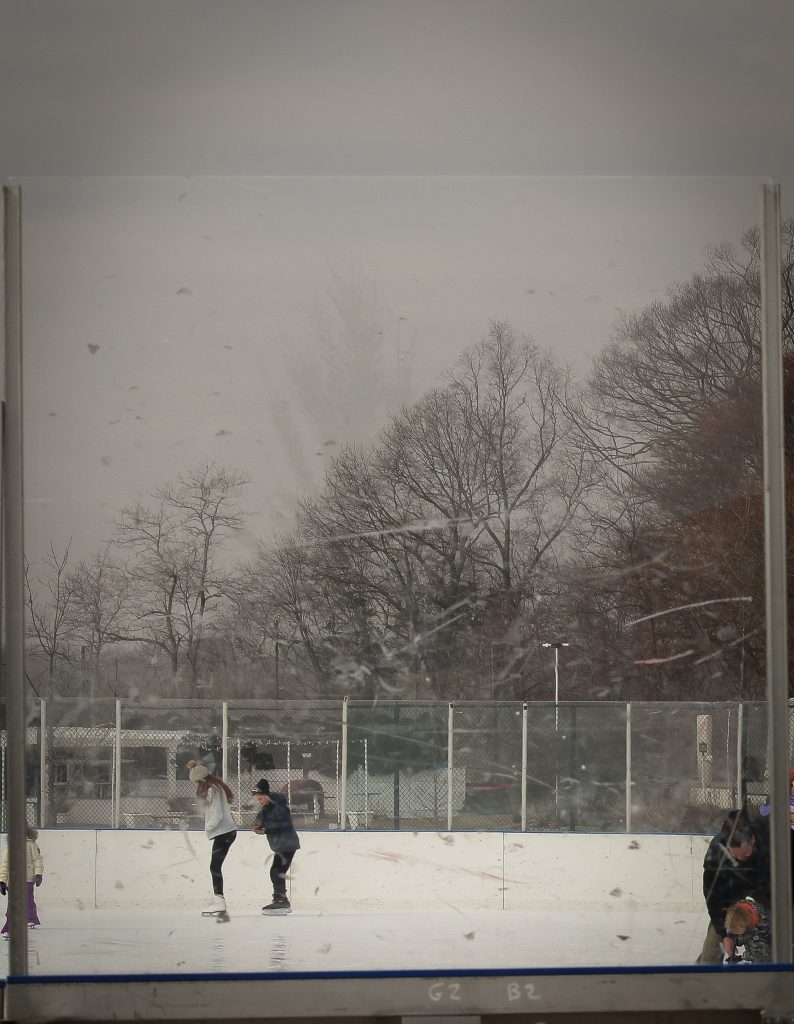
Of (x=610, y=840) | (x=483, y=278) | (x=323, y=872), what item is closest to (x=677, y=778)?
(x=610, y=840)

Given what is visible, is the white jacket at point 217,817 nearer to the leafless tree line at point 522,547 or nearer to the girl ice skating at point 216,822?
the girl ice skating at point 216,822

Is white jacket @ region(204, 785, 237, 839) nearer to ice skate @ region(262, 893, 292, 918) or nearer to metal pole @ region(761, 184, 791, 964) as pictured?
ice skate @ region(262, 893, 292, 918)

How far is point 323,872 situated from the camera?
269 cm

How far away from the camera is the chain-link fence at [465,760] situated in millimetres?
2703

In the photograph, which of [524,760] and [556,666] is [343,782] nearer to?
[524,760]

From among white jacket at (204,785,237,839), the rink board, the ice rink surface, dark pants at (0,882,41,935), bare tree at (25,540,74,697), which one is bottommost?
the rink board

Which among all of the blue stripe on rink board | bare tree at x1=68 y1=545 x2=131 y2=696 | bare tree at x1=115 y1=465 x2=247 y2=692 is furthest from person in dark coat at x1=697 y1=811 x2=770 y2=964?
bare tree at x1=68 y1=545 x2=131 y2=696

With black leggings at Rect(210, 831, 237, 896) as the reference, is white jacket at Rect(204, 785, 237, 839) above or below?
above

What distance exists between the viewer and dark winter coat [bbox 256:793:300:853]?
2.72 m

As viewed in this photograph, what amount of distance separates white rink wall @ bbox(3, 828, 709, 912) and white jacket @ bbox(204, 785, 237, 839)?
3 cm

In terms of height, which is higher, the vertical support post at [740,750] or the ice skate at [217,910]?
the vertical support post at [740,750]

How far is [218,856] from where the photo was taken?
268cm

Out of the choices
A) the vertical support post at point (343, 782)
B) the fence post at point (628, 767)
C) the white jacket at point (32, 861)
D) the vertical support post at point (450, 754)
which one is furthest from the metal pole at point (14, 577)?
the fence post at point (628, 767)

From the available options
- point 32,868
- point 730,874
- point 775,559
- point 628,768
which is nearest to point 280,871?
point 32,868
